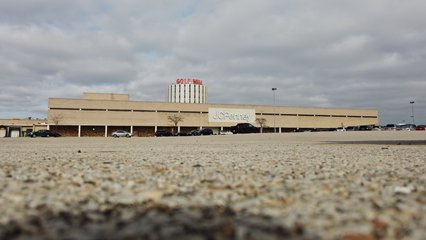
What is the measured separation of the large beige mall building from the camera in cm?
9988

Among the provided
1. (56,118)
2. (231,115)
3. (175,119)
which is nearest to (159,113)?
(175,119)

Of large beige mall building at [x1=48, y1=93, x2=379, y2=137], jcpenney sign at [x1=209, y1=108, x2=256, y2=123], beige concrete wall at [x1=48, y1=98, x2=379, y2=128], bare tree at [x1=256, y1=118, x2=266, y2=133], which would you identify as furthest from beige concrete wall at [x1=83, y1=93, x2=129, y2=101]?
bare tree at [x1=256, y1=118, x2=266, y2=133]

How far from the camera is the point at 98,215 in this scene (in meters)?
3.41

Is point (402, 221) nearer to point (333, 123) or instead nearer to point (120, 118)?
point (120, 118)

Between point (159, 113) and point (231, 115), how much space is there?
Answer: 23160mm

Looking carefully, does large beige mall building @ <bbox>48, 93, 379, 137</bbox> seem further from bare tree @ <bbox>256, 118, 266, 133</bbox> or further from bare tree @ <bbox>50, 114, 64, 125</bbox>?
bare tree @ <bbox>256, 118, 266, 133</bbox>

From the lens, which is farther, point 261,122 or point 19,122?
point 19,122

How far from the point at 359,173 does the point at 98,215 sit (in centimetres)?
509

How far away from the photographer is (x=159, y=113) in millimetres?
107938

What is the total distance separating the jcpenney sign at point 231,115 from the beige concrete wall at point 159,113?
1.35 metres

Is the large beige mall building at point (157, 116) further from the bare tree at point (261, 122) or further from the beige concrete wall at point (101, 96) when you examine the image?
the bare tree at point (261, 122)

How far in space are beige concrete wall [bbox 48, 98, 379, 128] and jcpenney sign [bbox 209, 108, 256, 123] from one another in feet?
4.42

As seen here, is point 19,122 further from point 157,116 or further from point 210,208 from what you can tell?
point 210,208

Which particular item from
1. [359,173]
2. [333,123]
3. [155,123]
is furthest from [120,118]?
[359,173]
